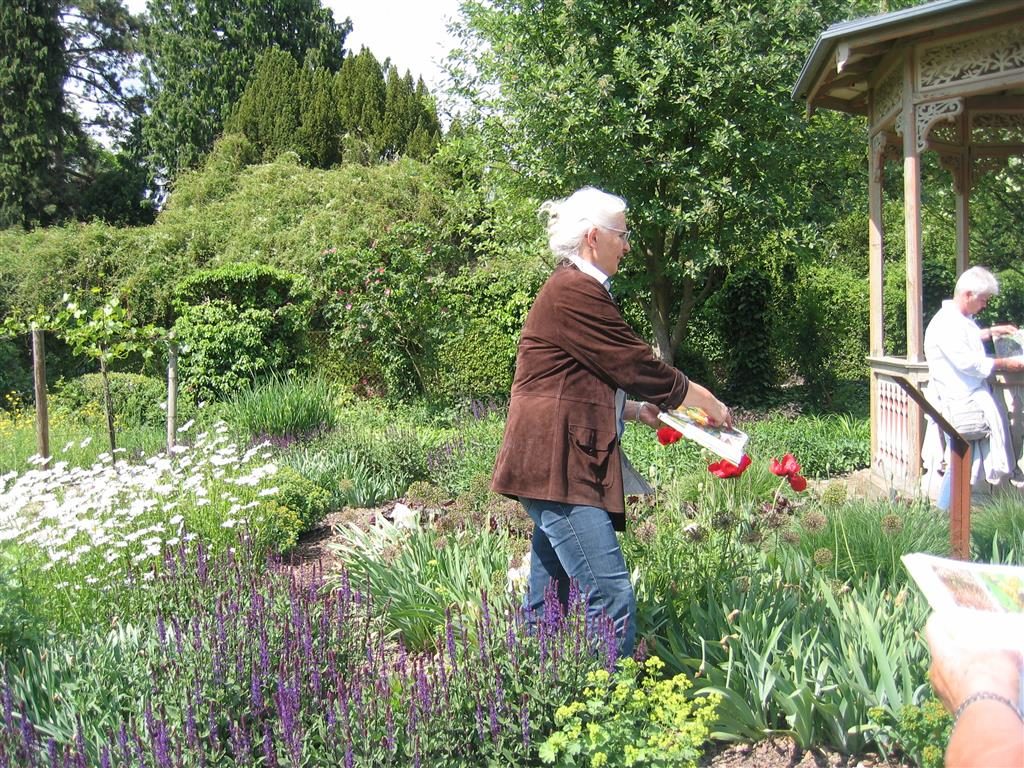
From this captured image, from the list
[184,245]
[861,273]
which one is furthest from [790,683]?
[184,245]

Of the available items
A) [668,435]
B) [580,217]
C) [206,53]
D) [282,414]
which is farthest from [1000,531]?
[206,53]

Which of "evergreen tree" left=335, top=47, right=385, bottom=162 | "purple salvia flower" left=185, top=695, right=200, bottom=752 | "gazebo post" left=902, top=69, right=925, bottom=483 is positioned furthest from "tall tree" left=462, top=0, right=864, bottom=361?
"evergreen tree" left=335, top=47, right=385, bottom=162

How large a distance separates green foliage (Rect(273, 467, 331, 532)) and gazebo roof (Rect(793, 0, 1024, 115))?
4.57m

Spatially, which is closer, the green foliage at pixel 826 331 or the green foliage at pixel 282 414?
the green foliage at pixel 282 414

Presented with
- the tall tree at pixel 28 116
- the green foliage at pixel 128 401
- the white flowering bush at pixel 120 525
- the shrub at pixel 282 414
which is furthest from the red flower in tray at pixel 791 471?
the tall tree at pixel 28 116

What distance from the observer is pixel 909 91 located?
6281 millimetres

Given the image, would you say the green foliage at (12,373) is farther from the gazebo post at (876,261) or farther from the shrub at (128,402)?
the gazebo post at (876,261)

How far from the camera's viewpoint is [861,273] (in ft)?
48.0

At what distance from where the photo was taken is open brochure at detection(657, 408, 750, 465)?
2.82 meters

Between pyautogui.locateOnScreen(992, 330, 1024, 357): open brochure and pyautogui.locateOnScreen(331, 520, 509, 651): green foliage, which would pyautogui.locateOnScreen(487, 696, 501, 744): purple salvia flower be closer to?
pyautogui.locateOnScreen(331, 520, 509, 651): green foliage

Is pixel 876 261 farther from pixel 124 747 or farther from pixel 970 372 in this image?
pixel 124 747

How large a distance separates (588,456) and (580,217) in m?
0.75

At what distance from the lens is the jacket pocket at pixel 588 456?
275 centimetres

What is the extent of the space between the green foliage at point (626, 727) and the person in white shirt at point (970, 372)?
3.54 m
